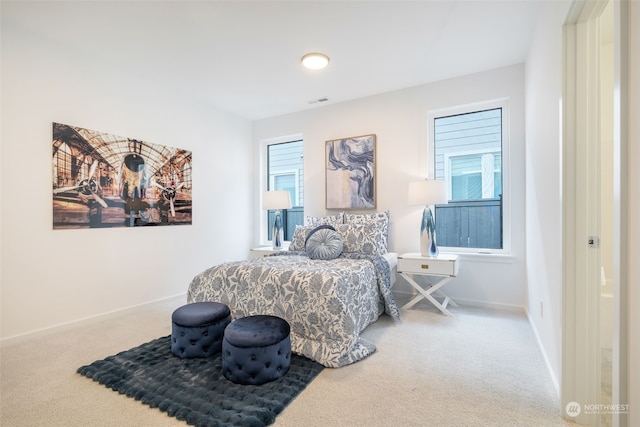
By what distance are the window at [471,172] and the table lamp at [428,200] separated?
50 centimetres

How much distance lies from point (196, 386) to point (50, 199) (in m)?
2.32

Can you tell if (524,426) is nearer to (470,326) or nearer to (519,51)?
(470,326)

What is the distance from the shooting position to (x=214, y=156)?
4.51m

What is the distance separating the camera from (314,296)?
2318 millimetres

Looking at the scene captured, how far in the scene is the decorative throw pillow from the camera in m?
3.23

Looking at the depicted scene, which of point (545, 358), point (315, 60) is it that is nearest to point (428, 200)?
point (545, 358)

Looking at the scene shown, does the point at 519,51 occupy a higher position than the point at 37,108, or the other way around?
the point at 519,51

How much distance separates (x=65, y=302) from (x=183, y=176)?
6.18ft

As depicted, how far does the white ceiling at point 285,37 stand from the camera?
2.39 m

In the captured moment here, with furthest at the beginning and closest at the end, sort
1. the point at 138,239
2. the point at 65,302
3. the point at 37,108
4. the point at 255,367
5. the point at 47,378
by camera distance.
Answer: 1. the point at 138,239
2. the point at 65,302
3. the point at 37,108
4. the point at 47,378
5. the point at 255,367

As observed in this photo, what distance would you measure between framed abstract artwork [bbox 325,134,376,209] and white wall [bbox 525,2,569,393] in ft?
6.07

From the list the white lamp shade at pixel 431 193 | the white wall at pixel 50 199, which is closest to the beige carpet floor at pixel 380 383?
the white wall at pixel 50 199

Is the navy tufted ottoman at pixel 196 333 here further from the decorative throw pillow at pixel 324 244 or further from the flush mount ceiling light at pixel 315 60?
the flush mount ceiling light at pixel 315 60

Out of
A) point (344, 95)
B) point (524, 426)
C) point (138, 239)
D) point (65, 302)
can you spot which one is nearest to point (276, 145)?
point (344, 95)
